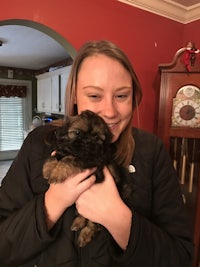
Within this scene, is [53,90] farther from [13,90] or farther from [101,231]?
[101,231]

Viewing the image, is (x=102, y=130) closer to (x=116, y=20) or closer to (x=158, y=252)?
(x=158, y=252)

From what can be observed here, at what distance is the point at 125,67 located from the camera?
2.40 feet

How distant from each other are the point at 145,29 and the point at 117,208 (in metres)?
1.59

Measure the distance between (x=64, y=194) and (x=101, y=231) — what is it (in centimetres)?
17

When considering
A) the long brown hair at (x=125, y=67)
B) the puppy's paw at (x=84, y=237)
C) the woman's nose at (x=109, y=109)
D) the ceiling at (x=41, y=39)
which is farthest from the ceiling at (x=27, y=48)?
the puppy's paw at (x=84, y=237)

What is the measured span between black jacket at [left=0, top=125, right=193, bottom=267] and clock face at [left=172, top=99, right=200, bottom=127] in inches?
35.8

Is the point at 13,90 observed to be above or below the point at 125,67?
above

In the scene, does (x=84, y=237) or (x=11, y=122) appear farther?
(x=11, y=122)

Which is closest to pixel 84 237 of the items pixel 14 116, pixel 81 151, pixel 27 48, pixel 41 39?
pixel 81 151

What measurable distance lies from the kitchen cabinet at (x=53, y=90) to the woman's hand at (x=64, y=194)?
3.18 metres

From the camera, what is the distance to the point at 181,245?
68 centimetres

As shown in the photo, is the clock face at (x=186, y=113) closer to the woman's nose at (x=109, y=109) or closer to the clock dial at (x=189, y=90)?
the clock dial at (x=189, y=90)

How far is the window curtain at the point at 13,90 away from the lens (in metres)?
5.68

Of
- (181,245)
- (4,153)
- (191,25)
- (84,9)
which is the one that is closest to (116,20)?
(84,9)
